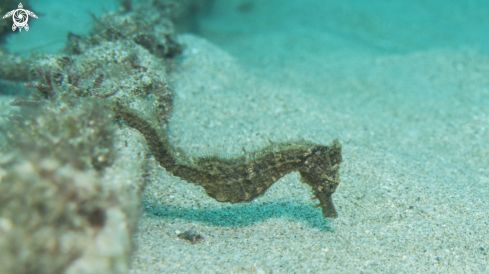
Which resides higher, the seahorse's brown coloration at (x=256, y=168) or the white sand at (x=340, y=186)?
the seahorse's brown coloration at (x=256, y=168)

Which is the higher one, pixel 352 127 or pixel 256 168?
pixel 256 168

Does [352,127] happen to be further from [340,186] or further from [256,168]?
[256,168]

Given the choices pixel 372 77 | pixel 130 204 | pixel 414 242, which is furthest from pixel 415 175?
pixel 372 77

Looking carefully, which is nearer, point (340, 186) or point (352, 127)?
point (340, 186)

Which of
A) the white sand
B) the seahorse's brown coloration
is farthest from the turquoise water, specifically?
the seahorse's brown coloration

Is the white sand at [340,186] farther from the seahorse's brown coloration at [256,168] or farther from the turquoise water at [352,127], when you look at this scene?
the seahorse's brown coloration at [256,168]

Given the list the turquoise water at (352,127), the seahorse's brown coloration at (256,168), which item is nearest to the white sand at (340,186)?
the turquoise water at (352,127)

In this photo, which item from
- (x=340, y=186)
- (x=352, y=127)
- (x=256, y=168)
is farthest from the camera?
(x=352, y=127)

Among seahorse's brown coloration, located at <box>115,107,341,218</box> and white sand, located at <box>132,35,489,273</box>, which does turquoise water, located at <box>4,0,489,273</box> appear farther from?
seahorse's brown coloration, located at <box>115,107,341,218</box>

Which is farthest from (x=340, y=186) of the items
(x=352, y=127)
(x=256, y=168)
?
(x=352, y=127)

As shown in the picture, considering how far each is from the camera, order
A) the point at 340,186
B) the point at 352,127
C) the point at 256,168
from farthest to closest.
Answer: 1. the point at 352,127
2. the point at 340,186
3. the point at 256,168
